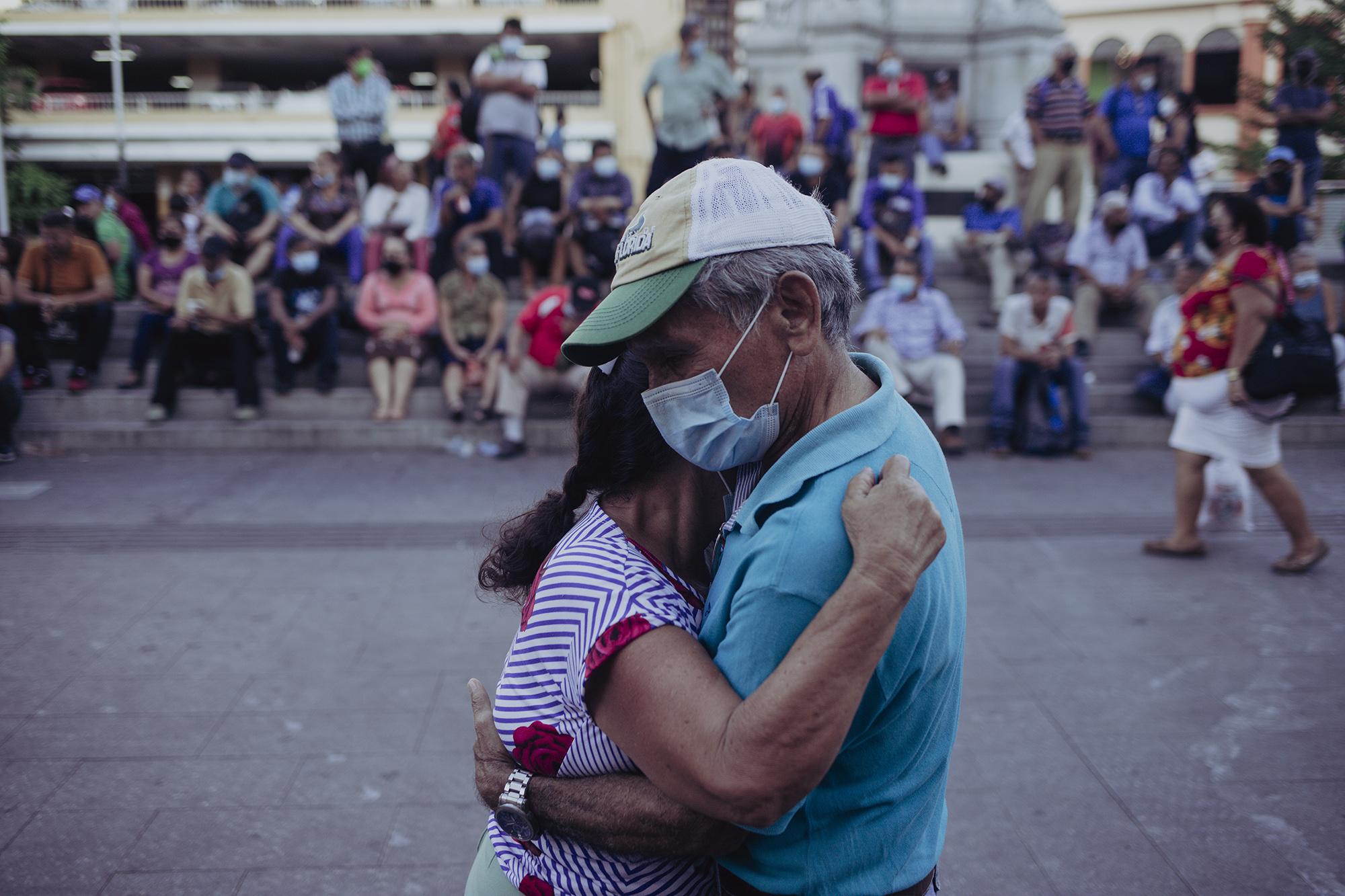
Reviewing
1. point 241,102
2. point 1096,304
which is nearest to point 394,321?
point 1096,304

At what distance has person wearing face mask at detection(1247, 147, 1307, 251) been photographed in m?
11.2

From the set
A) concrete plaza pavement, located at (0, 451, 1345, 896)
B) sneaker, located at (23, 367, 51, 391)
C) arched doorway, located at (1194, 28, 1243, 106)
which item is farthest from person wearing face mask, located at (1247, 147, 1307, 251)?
arched doorway, located at (1194, 28, 1243, 106)

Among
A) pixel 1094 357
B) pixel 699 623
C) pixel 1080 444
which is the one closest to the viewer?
pixel 699 623

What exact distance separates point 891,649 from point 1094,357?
10.6 meters

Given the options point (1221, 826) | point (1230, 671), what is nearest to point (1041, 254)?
point (1230, 671)

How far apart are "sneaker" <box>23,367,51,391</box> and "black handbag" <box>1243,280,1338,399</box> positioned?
1025 cm

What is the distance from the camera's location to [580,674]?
1.62 metres

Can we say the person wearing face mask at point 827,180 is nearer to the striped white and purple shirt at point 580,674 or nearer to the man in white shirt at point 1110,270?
the man in white shirt at point 1110,270

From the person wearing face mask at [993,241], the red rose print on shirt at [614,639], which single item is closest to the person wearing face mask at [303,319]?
the person wearing face mask at [993,241]

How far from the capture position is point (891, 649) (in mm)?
1571

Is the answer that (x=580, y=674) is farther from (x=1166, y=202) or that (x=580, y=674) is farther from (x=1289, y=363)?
(x=1166, y=202)

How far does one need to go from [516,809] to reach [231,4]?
35.2 m

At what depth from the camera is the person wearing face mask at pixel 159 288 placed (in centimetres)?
1063

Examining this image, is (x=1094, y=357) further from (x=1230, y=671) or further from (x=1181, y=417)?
(x=1230, y=671)
